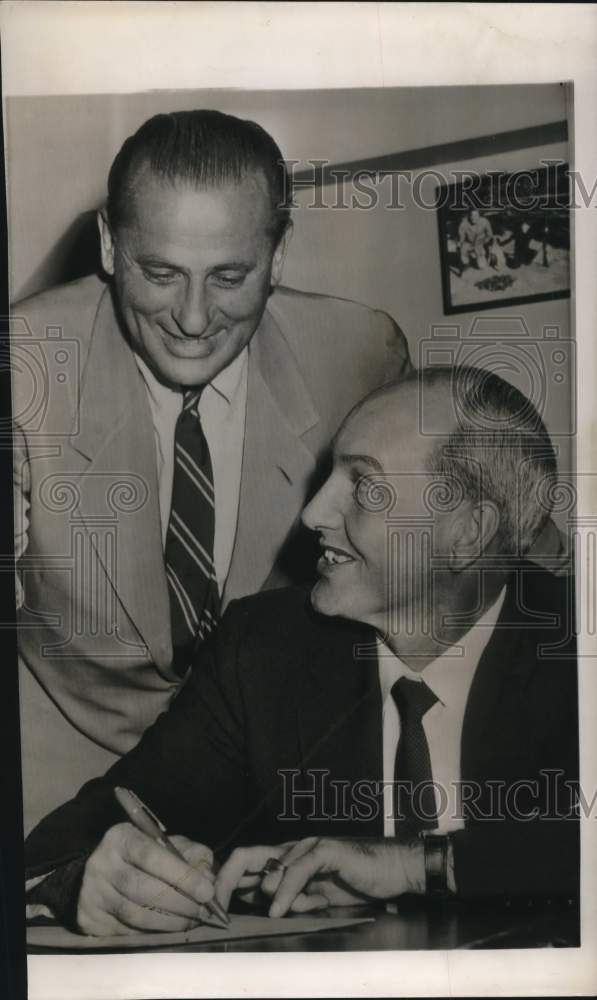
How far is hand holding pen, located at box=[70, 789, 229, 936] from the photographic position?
2359 millimetres

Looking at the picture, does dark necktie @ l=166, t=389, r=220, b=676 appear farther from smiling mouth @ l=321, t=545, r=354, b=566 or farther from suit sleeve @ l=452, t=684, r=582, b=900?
suit sleeve @ l=452, t=684, r=582, b=900

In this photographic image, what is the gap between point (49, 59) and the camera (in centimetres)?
233

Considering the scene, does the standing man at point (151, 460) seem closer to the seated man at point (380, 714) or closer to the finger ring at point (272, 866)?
the seated man at point (380, 714)

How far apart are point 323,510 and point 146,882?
0.75 meters

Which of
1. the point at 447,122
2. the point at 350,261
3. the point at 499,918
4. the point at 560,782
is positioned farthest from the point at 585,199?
the point at 499,918

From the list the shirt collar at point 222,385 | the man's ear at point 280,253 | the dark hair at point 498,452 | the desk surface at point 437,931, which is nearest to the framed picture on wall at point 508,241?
the dark hair at point 498,452

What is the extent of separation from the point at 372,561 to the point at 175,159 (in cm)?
81

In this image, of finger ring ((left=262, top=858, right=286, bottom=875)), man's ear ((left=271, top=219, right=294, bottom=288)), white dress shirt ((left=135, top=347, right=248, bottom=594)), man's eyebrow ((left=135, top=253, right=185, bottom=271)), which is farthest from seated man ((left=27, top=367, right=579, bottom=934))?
man's eyebrow ((left=135, top=253, right=185, bottom=271))

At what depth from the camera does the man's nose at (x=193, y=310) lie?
2344mm

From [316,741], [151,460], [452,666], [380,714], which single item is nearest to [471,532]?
[452,666]

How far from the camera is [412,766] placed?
2.38 metres

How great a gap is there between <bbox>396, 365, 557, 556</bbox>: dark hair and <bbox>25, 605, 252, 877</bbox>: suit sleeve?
501 millimetres

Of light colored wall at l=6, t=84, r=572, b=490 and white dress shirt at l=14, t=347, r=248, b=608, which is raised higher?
light colored wall at l=6, t=84, r=572, b=490

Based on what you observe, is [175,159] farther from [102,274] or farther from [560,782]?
[560,782]
